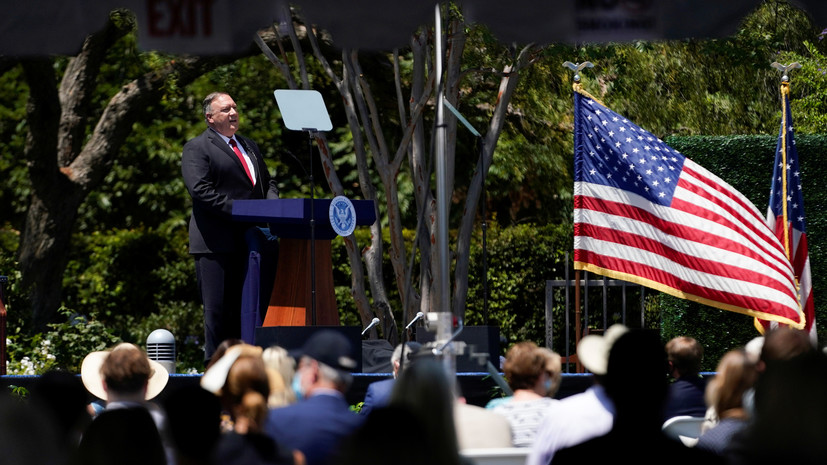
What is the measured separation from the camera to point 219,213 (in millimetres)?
8055

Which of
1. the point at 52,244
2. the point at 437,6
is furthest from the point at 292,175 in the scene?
the point at 437,6

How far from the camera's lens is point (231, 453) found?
3.44 metres

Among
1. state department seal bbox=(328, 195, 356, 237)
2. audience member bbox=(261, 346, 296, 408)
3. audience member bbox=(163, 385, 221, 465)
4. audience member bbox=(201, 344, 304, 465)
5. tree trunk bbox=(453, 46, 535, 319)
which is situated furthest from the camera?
tree trunk bbox=(453, 46, 535, 319)

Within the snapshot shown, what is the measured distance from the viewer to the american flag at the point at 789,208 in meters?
9.18

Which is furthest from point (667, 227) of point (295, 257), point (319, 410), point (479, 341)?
point (319, 410)

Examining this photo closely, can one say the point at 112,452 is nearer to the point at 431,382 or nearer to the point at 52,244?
the point at 431,382

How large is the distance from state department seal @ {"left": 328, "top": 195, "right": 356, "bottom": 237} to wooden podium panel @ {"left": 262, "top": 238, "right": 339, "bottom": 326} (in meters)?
0.23

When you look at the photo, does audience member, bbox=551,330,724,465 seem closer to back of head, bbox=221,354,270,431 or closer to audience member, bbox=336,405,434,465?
audience member, bbox=336,405,434,465

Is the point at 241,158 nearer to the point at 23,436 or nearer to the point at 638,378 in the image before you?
the point at 23,436

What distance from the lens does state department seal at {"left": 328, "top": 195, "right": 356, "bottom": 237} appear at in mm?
7990

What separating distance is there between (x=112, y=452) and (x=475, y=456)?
1.32 m


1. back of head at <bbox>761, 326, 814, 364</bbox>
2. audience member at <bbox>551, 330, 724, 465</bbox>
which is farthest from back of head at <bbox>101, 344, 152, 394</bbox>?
back of head at <bbox>761, 326, 814, 364</bbox>

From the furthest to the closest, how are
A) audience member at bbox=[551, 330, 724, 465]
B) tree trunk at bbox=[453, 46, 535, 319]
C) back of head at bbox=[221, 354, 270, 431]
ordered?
tree trunk at bbox=[453, 46, 535, 319], back of head at bbox=[221, 354, 270, 431], audience member at bbox=[551, 330, 724, 465]

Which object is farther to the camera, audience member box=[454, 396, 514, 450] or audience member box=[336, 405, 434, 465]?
audience member box=[454, 396, 514, 450]
